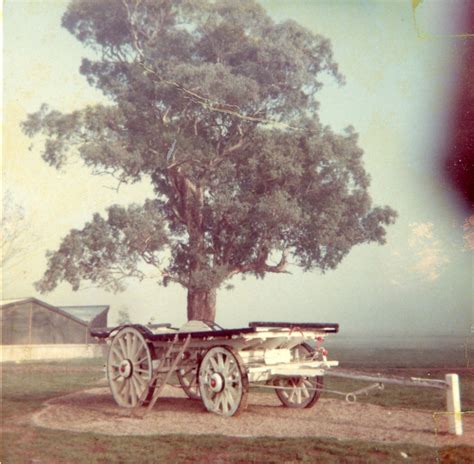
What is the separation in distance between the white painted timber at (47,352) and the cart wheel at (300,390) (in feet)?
18.5

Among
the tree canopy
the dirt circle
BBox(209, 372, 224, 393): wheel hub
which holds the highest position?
the tree canopy

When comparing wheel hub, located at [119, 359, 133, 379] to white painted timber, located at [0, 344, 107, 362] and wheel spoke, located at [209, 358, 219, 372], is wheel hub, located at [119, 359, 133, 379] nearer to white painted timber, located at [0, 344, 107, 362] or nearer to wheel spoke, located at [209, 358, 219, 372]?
wheel spoke, located at [209, 358, 219, 372]

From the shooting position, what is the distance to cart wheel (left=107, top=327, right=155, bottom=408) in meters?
8.52

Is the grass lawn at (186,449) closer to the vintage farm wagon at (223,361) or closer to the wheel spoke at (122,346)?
the vintage farm wagon at (223,361)

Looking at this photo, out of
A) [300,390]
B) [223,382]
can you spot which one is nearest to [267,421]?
[223,382]

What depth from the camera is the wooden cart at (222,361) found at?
7.68 meters

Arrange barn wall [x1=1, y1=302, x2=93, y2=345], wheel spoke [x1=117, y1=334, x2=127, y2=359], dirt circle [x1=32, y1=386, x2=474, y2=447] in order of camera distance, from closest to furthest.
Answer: dirt circle [x1=32, y1=386, x2=474, y2=447] → wheel spoke [x1=117, y1=334, x2=127, y2=359] → barn wall [x1=1, y1=302, x2=93, y2=345]

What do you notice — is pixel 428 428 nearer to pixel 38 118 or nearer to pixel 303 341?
pixel 303 341

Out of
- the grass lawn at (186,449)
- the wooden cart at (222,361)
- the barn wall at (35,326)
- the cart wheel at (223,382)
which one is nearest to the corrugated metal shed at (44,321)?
the barn wall at (35,326)

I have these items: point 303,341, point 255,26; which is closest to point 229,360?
point 303,341

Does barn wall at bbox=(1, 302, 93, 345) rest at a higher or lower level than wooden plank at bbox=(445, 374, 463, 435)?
higher

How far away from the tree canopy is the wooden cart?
5.13 meters

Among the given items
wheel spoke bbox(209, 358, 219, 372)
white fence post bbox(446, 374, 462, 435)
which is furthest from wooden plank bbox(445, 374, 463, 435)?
wheel spoke bbox(209, 358, 219, 372)

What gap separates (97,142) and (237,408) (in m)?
8.40
